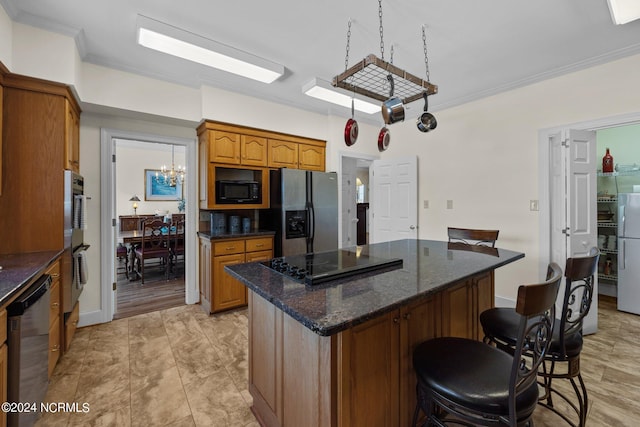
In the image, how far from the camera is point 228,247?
3262 mm

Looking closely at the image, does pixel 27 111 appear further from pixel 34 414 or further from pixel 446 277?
pixel 446 277

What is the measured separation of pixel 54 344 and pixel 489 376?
9.29ft

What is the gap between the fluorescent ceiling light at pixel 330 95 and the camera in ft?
10.3

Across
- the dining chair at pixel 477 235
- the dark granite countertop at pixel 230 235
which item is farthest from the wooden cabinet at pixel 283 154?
the dining chair at pixel 477 235

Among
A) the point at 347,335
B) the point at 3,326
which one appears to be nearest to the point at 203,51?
the point at 3,326

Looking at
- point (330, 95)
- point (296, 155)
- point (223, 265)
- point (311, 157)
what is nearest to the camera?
point (223, 265)

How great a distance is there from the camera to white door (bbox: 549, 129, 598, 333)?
8.96ft

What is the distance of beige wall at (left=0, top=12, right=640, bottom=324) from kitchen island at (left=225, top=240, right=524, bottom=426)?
6.47ft

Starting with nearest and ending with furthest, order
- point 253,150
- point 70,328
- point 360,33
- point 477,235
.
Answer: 1. point 360,33
2. point 70,328
3. point 477,235
4. point 253,150

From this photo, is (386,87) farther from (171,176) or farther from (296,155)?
(171,176)

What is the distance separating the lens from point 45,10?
2053 mm

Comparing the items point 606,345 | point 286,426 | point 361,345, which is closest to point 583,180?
point 606,345

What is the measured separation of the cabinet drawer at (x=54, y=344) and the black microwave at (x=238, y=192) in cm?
178

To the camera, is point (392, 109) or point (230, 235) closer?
point (392, 109)
